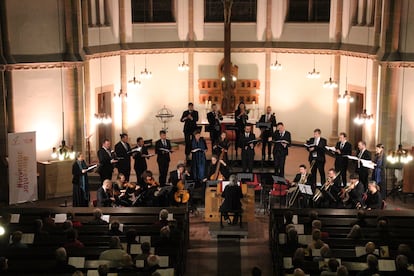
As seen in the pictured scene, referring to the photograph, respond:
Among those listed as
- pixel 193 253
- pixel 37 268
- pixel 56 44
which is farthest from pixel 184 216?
pixel 56 44

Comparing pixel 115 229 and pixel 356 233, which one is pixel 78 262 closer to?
pixel 115 229

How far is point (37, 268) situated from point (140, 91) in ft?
49.0

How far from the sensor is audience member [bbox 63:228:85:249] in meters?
13.3

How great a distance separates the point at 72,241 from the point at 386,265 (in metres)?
5.91

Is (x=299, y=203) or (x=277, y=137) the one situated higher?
(x=277, y=137)

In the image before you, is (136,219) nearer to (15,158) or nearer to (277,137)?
(15,158)

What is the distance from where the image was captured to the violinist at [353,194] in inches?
684

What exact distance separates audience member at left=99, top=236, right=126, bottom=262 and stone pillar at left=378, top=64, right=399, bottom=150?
38.3 ft

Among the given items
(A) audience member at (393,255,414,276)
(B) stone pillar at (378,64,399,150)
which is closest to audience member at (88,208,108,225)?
(A) audience member at (393,255,414,276)

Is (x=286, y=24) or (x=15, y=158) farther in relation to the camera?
(x=286, y=24)

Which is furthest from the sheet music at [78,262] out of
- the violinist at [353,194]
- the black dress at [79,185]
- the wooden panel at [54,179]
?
the wooden panel at [54,179]

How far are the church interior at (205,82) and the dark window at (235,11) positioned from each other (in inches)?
1.6

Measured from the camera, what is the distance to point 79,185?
19.2 m

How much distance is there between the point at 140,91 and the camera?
87.2 feet
